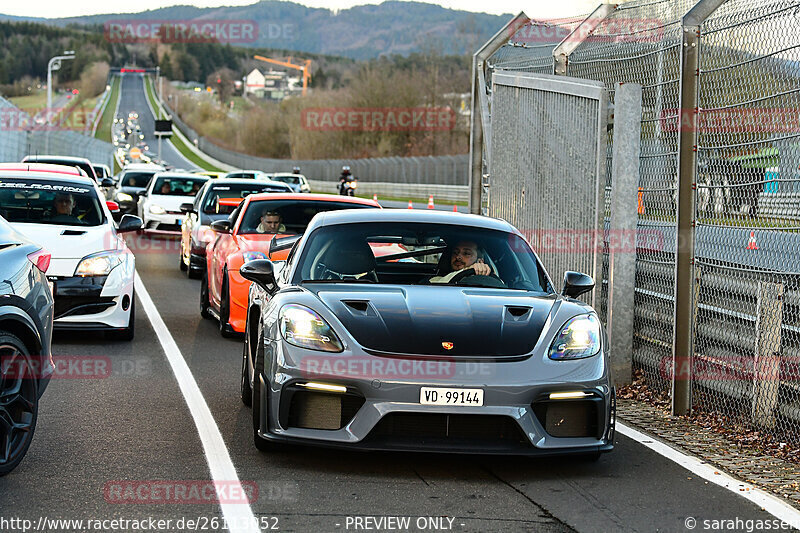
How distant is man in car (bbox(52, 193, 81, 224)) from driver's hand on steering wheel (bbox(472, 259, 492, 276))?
234 inches

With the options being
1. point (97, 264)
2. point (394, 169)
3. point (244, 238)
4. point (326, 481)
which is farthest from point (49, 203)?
point (394, 169)

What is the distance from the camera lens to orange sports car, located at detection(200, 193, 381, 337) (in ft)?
39.6

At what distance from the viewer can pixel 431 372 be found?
20.3ft

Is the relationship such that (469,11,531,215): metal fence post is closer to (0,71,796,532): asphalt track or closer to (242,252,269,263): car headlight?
(242,252,269,263): car headlight

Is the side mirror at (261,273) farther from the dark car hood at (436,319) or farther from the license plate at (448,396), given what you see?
the license plate at (448,396)

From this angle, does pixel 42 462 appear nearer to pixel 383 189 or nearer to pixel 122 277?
pixel 122 277

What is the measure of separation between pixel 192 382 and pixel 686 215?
383 centimetres

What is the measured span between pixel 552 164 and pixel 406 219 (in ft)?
13.5

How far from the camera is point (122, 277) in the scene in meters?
11.9

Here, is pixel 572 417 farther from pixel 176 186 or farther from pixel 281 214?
pixel 176 186

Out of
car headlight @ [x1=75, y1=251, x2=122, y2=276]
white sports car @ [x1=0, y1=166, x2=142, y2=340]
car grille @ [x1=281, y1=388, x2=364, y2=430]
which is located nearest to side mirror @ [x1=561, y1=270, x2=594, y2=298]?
car grille @ [x1=281, y1=388, x2=364, y2=430]

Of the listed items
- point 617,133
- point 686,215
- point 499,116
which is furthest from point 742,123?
point 499,116

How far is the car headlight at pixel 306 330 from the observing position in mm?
6402

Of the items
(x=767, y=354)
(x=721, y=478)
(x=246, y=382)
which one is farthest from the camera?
(x=246, y=382)
